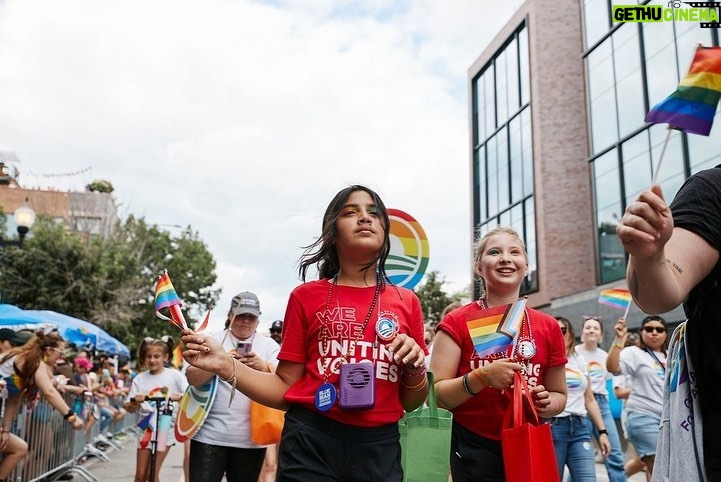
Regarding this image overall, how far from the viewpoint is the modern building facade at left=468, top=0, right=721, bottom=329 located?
67.1 feet

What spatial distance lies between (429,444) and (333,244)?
954mm

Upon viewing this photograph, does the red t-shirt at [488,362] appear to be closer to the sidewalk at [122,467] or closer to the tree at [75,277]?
the sidewalk at [122,467]

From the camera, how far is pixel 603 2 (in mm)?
24344

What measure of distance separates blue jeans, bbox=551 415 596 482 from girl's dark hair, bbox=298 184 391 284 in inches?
109

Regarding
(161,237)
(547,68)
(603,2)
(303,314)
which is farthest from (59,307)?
(303,314)

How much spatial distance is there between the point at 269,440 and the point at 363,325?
A: 2457mm

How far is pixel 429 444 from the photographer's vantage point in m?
3.16

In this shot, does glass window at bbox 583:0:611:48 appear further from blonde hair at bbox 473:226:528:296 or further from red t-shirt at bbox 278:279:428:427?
red t-shirt at bbox 278:279:428:427

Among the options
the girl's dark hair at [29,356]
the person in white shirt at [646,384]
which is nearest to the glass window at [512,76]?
the person in white shirt at [646,384]

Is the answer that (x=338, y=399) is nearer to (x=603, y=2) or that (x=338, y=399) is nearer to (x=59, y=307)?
(x=603, y=2)

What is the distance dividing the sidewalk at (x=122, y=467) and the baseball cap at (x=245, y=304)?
19.6 ft

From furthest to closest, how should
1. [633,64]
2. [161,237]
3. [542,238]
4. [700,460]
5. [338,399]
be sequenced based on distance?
[161,237] → [542,238] → [633,64] → [338,399] → [700,460]

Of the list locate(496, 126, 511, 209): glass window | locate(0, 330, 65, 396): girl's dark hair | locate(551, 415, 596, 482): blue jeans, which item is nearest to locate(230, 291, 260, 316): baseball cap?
locate(551, 415, 596, 482): blue jeans

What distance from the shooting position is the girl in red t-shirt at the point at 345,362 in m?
2.75
